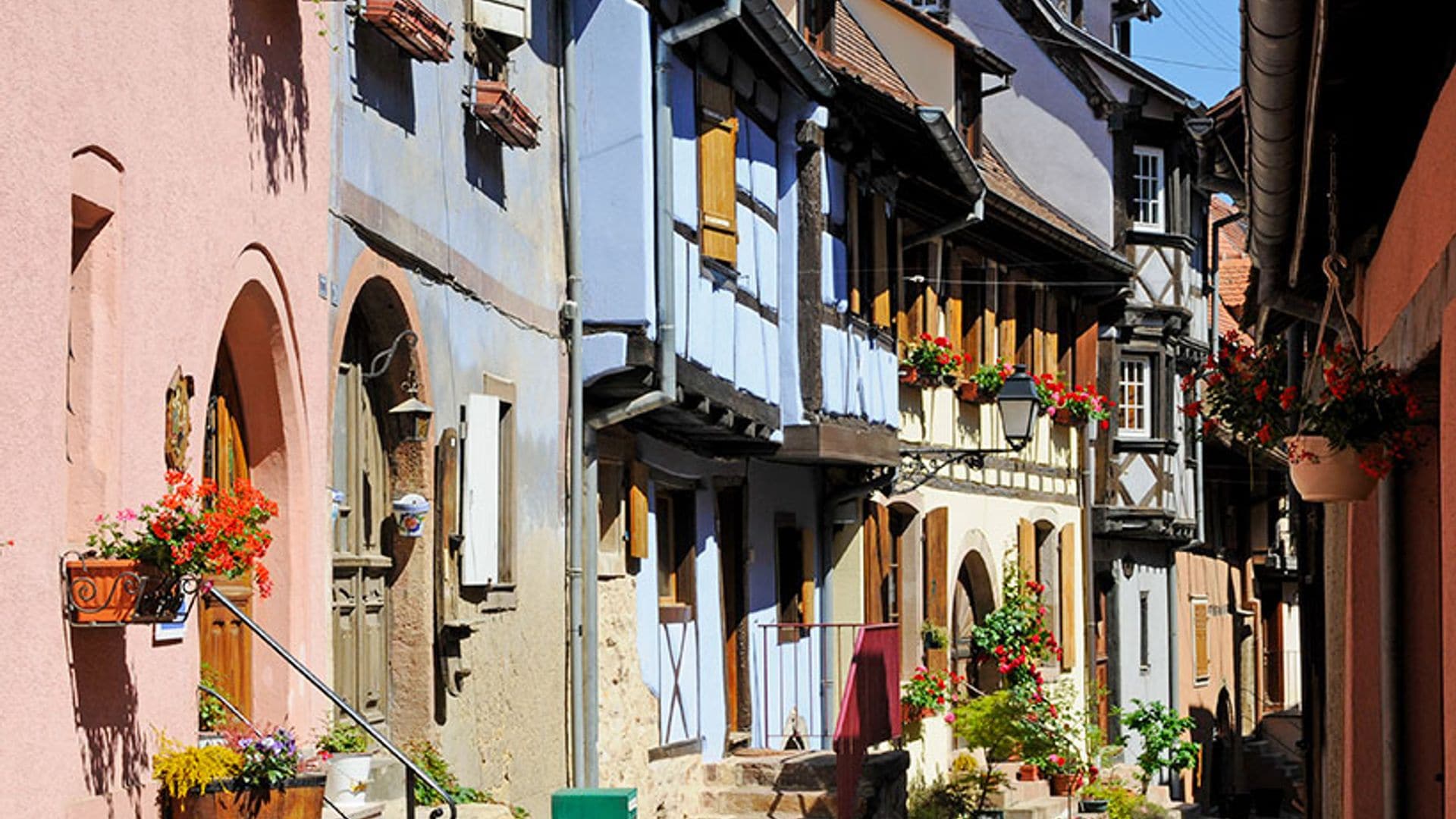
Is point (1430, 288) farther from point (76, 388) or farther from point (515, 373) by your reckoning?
point (515, 373)

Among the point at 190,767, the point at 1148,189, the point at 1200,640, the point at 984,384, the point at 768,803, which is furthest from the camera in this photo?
the point at 1200,640

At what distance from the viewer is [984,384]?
77.0 ft

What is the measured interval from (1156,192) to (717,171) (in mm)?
15911

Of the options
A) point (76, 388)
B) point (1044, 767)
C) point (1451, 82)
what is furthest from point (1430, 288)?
point (1044, 767)

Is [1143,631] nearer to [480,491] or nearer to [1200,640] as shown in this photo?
[1200,640]

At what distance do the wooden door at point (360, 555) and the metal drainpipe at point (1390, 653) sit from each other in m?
4.13

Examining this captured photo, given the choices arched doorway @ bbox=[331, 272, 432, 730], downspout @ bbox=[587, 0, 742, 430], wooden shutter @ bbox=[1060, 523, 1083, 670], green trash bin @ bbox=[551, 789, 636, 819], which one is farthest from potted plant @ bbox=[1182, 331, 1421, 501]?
wooden shutter @ bbox=[1060, 523, 1083, 670]

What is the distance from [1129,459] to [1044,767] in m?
8.93

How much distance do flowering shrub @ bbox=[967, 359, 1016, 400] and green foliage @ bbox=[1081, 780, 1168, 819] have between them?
151 inches

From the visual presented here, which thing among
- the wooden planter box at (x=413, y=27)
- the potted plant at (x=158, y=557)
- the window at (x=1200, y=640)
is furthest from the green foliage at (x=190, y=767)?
the window at (x=1200, y=640)

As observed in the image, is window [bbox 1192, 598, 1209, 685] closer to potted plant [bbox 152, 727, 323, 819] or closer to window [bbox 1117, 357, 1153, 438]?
window [bbox 1117, 357, 1153, 438]

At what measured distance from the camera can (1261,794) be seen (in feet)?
112

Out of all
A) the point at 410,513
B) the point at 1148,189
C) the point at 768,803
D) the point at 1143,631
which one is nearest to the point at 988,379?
the point at 1148,189

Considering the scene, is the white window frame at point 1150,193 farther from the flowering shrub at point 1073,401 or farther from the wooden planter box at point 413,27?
the wooden planter box at point 413,27
